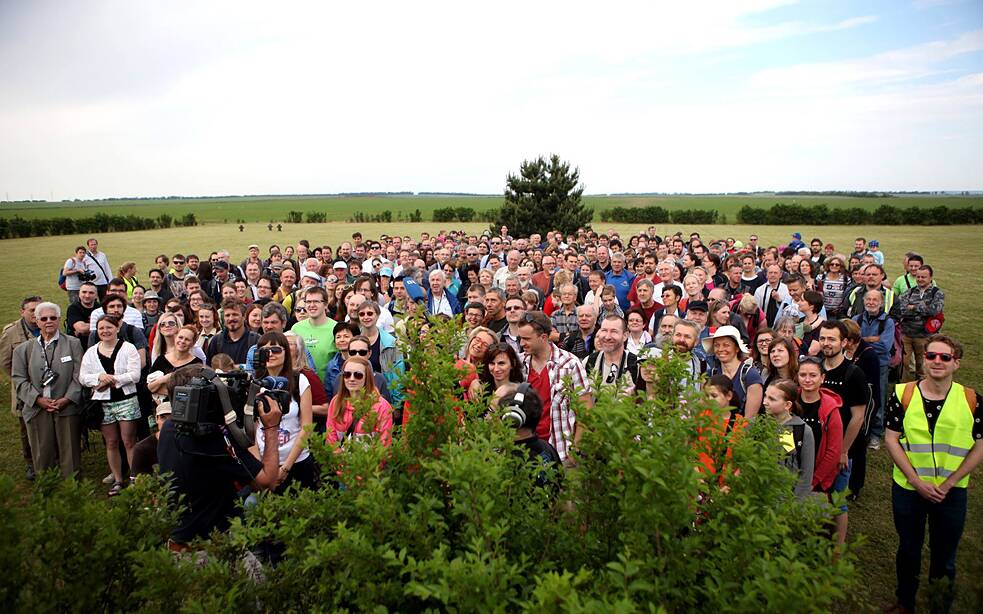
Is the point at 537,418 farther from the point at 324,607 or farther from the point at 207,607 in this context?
the point at 207,607

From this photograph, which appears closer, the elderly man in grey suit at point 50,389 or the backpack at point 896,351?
the elderly man in grey suit at point 50,389

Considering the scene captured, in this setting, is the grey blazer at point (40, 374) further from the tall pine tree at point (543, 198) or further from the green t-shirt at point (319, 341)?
the tall pine tree at point (543, 198)

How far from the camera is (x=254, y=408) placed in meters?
4.02

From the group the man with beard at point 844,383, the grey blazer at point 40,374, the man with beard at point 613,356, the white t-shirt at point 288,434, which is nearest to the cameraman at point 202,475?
the white t-shirt at point 288,434

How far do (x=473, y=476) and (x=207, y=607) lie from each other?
44.6 inches

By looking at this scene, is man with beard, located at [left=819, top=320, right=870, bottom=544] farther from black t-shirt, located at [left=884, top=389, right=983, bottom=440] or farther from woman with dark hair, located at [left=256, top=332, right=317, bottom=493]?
woman with dark hair, located at [left=256, top=332, right=317, bottom=493]

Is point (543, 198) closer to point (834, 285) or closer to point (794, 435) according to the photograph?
point (834, 285)

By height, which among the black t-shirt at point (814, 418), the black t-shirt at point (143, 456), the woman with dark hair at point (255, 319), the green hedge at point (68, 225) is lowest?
the black t-shirt at point (143, 456)

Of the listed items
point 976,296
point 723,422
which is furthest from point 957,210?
point 723,422

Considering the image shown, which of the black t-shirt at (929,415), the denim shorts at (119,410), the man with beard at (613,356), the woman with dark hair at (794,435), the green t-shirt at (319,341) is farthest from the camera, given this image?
the green t-shirt at (319,341)

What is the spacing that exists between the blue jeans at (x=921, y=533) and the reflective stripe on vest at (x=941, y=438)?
208 mm

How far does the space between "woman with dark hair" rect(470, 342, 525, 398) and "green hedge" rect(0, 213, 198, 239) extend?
6300 centimetres

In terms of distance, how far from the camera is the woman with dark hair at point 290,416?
5141 millimetres

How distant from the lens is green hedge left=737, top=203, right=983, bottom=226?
5381cm
